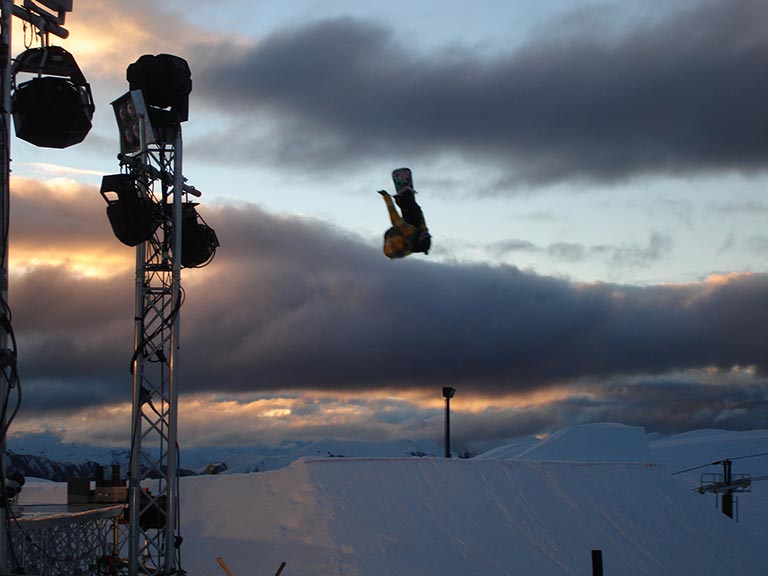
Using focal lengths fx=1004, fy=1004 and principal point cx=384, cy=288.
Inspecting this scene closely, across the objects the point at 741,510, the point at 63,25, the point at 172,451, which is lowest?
the point at 741,510

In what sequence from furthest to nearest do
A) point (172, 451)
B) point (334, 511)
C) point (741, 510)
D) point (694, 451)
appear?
point (694, 451)
point (741, 510)
point (334, 511)
point (172, 451)

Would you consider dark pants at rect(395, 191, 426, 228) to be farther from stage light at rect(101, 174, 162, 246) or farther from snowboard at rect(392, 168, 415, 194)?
stage light at rect(101, 174, 162, 246)

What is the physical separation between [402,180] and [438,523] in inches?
598

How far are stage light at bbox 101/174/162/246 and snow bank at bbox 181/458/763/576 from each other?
11843 mm

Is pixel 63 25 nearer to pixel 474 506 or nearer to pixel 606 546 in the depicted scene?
pixel 474 506

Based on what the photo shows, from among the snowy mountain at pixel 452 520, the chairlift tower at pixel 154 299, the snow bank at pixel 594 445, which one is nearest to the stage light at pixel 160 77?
the chairlift tower at pixel 154 299

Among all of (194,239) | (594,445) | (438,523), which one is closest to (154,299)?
(194,239)

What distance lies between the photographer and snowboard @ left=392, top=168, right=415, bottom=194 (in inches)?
778

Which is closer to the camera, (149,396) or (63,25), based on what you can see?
(63,25)

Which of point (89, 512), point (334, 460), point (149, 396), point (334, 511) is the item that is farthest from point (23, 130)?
point (334, 460)

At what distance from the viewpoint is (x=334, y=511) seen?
2994 cm

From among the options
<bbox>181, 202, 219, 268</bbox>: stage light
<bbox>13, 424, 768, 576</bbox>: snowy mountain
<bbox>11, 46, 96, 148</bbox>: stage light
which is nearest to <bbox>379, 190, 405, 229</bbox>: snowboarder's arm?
<bbox>181, 202, 219, 268</bbox>: stage light

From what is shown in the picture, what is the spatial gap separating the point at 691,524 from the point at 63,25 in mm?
35800

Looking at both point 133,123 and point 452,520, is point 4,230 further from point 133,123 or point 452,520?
point 452,520
